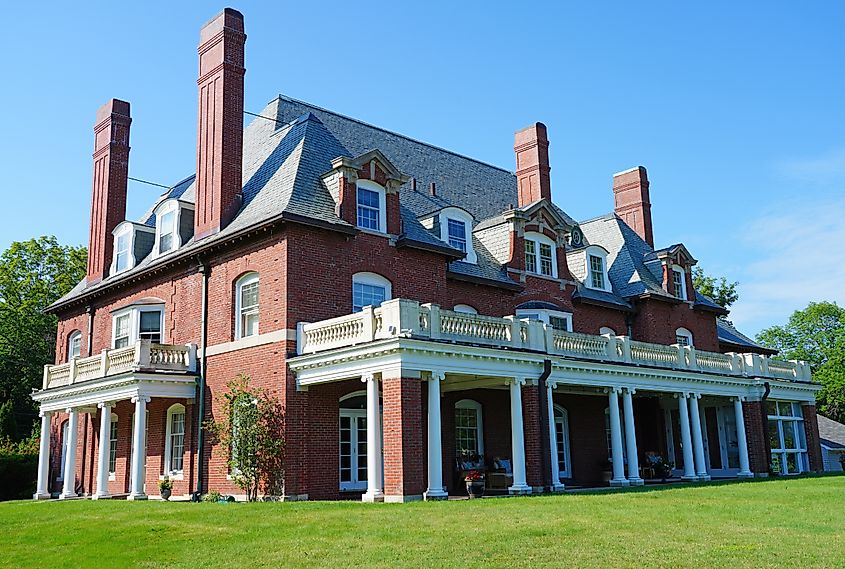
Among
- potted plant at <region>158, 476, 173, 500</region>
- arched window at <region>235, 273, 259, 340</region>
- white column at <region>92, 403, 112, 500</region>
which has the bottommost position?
potted plant at <region>158, 476, 173, 500</region>

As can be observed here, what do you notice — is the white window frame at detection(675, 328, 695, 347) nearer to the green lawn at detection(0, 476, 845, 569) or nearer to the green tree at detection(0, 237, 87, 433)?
the green lawn at detection(0, 476, 845, 569)

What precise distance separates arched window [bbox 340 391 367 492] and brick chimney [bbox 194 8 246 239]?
709cm

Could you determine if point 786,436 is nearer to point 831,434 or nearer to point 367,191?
point 831,434

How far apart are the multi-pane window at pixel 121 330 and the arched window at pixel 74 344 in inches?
194

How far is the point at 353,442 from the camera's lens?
24.9 metres

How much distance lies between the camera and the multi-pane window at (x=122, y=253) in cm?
3122

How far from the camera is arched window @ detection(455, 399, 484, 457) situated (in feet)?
94.2

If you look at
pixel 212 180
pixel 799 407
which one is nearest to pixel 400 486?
pixel 212 180

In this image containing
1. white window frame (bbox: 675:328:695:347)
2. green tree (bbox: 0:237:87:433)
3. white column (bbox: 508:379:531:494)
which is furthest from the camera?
green tree (bbox: 0:237:87:433)

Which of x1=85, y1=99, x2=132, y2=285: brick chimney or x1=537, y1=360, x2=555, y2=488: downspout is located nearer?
x1=537, y1=360, x2=555, y2=488: downspout

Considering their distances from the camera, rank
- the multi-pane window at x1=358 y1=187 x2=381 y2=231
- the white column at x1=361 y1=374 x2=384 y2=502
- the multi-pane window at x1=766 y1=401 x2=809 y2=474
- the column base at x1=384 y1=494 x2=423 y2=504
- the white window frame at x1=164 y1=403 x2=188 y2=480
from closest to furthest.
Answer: the column base at x1=384 y1=494 x2=423 y2=504, the white column at x1=361 y1=374 x2=384 y2=502, the multi-pane window at x1=358 y1=187 x2=381 y2=231, the white window frame at x1=164 y1=403 x2=188 y2=480, the multi-pane window at x1=766 y1=401 x2=809 y2=474

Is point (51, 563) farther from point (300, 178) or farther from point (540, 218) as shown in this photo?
point (540, 218)

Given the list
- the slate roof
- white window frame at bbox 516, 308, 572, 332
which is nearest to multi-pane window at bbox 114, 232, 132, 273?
white window frame at bbox 516, 308, 572, 332

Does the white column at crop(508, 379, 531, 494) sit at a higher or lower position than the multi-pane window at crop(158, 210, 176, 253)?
lower
